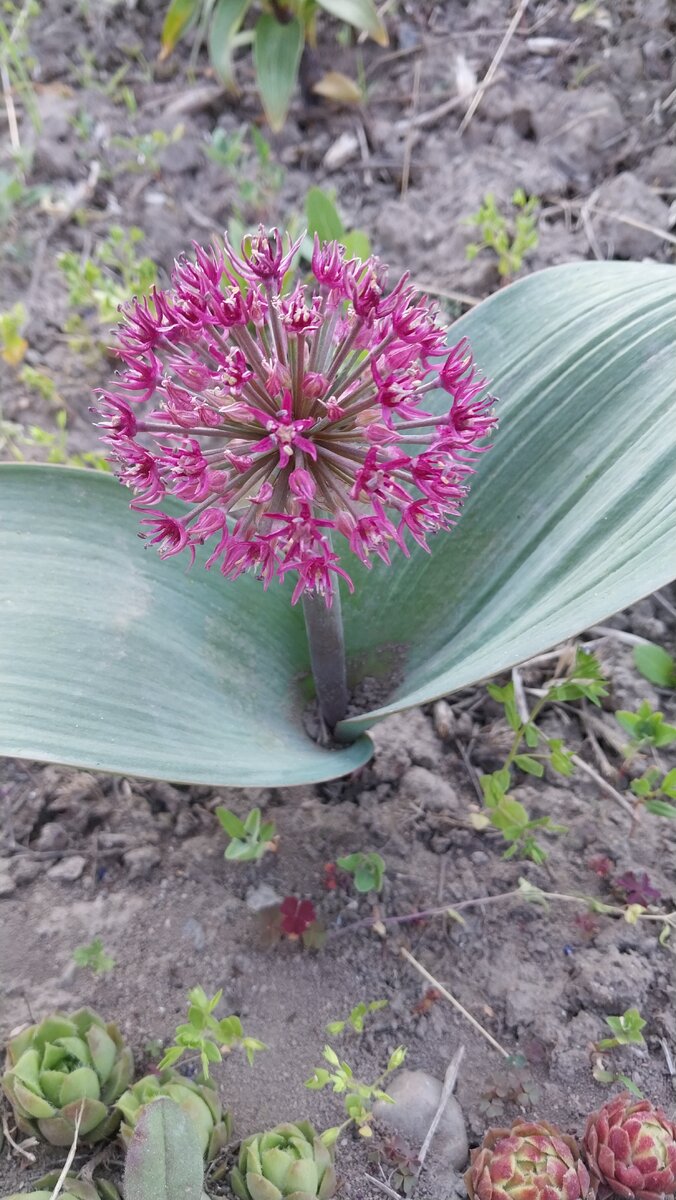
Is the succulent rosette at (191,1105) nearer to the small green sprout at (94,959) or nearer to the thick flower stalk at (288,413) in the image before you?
the small green sprout at (94,959)

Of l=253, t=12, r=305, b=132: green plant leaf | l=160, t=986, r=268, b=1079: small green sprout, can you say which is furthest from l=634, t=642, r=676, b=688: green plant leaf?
l=253, t=12, r=305, b=132: green plant leaf

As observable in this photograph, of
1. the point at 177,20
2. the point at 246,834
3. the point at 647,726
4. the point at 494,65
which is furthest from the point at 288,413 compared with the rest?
the point at 177,20

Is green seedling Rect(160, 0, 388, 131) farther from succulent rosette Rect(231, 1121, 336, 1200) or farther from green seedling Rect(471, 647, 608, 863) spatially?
succulent rosette Rect(231, 1121, 336, 1200)

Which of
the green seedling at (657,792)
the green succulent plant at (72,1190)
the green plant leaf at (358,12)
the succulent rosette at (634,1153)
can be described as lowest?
the green succulent plant at (72,1190)

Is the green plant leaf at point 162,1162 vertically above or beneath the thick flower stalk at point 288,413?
beneath

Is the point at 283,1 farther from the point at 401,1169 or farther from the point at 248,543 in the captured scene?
the point at 401,1169

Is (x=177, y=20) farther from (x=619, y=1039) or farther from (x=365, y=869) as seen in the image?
(x=619, y=1039)

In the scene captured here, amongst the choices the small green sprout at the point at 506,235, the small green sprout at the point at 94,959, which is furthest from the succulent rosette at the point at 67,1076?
the small green sprout at the point at 506,235
